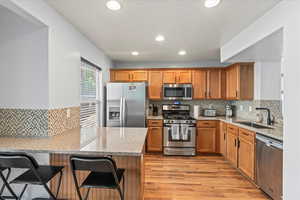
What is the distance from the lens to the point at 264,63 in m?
3.52

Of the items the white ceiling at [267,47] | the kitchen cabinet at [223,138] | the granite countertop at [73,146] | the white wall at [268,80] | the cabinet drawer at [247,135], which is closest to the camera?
the granite countertop at [73,146]

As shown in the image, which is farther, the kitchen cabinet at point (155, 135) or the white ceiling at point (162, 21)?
the kitchen cabinet at point (155, 135)

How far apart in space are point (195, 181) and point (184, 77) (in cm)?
259

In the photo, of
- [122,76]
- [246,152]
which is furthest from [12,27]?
[246,152]

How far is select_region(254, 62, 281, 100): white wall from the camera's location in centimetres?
342

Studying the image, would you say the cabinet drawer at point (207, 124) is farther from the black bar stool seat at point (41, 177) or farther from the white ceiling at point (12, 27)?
the white ceiling at point (12, 27)

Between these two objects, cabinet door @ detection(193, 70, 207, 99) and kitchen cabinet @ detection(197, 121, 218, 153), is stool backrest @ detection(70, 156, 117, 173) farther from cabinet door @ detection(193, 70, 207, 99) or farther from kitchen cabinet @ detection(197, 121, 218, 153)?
cabinet door @ detection(193, 70, 207, 99)

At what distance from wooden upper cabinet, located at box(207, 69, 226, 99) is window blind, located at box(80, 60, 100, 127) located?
2.75m

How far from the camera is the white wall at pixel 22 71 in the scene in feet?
6.58

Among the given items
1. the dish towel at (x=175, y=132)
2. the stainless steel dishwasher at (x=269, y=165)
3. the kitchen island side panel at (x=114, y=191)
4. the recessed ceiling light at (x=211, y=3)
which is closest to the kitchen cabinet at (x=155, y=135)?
the dish towel at (x=175, y=132)

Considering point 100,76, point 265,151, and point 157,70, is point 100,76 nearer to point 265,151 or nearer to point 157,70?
point 157,70

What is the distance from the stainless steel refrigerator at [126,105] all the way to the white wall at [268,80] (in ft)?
7.79

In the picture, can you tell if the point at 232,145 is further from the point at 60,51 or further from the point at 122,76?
the point at 60,51

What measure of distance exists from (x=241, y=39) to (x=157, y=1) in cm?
151
